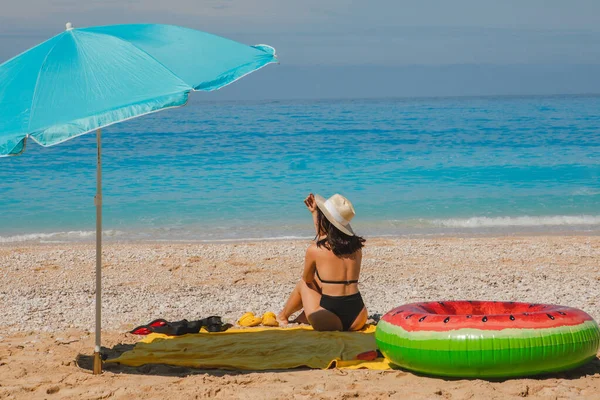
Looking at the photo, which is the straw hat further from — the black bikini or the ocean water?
the ocean water

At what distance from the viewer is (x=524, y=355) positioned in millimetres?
4969

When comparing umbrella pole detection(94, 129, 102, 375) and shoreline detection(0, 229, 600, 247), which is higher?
umbrella pole detection(94, 129, 102, 375)

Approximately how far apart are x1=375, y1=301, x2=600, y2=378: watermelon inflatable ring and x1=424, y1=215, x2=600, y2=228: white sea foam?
949cm

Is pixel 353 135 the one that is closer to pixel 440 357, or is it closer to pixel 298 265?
pixel 298 265

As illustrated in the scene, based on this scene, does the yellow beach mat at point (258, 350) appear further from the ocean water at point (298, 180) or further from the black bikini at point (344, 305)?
the ocean water at point (298, 180)

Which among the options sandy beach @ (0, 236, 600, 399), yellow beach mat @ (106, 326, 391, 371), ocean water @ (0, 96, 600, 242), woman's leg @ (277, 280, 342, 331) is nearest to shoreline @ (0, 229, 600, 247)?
ocean water @ (0, 96, 600, 242)

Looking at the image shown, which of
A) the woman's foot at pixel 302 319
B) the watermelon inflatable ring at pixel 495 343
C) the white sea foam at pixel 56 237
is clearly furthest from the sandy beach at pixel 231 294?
the woman's foot at pixel 302 319

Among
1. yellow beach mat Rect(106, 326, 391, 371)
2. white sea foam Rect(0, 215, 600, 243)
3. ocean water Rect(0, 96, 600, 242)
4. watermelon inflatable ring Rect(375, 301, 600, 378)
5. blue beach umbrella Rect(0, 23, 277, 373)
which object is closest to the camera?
blue beach umbrella Rect(0, 23, 277, 373)

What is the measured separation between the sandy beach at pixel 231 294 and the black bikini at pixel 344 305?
1.08 meters

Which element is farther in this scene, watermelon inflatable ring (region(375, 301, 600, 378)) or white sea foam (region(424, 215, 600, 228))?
white sea foam (region(424, 215, 600, 228))

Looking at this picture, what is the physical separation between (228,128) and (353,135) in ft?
22.5

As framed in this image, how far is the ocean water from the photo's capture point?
14805 mm

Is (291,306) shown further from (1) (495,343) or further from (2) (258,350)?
(1) (495,343)

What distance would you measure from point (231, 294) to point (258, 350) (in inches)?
96.8
